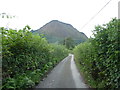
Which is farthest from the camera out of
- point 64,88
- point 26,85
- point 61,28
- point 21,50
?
point 61,28

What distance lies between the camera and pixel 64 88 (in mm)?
4734

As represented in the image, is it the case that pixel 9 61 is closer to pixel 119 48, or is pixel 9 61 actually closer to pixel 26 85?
pixel 26 85

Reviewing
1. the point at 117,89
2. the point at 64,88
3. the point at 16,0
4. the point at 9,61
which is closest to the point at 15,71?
the point at 9,61

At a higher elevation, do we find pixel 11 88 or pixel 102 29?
pixel 102 29

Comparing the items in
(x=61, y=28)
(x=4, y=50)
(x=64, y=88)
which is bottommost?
(x=64, y=88)

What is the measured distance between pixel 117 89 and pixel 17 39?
3.66m

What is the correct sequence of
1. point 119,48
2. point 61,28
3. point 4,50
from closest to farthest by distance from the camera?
point 119,48 < point 4,50 < point 61,28

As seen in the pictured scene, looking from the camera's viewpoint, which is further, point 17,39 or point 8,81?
point 17,39

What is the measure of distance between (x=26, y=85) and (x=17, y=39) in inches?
71.0

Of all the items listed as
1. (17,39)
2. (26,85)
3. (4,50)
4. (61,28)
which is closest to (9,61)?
(4,50)

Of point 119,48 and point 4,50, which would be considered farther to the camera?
point 4,50

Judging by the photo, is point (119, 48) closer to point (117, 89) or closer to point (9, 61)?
point (117, 89)

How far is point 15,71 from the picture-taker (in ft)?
13.3

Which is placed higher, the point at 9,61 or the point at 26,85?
the point at 9,61
